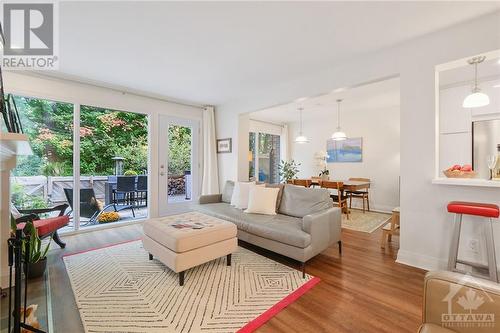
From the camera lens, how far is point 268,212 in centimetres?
309

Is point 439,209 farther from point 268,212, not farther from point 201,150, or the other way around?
point 201,150

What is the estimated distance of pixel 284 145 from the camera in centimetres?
721

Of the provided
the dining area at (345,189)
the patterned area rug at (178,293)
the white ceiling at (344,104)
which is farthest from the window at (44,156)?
the dining area at (345,189)

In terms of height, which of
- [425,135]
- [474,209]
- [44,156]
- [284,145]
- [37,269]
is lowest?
[37,269]

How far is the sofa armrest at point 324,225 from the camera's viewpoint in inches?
91.5

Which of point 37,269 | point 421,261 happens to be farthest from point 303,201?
point 37,269

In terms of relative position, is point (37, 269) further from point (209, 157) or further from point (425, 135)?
point (425, 135)

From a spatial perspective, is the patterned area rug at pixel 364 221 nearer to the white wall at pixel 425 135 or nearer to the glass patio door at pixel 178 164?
the white wall at pixel 425 135

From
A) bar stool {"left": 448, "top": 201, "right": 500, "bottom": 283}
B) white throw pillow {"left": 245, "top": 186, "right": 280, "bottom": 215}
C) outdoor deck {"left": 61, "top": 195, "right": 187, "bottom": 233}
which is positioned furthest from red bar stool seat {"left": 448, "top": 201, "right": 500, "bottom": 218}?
outdoor deck {"left": 61, "top": 195, "right": 187, "bottom": 233}

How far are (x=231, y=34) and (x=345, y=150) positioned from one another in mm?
4621

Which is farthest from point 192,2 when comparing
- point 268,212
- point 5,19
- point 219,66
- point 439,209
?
point 439,209

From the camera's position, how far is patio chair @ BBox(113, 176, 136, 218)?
474 centimetres

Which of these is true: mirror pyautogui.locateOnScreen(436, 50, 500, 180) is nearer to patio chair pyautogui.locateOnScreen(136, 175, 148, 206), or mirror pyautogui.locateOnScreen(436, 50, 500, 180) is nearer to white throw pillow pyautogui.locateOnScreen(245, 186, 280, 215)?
white throw pillow pyautogui.locateOnScreen(245, 186, 280, 215)

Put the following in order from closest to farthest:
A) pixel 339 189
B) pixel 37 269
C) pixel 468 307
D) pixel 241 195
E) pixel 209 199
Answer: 1. pixel 468 307
2. pixel 37 269
3. pixel 241 195
4. pixel 209 199
5. pixel 339 189
